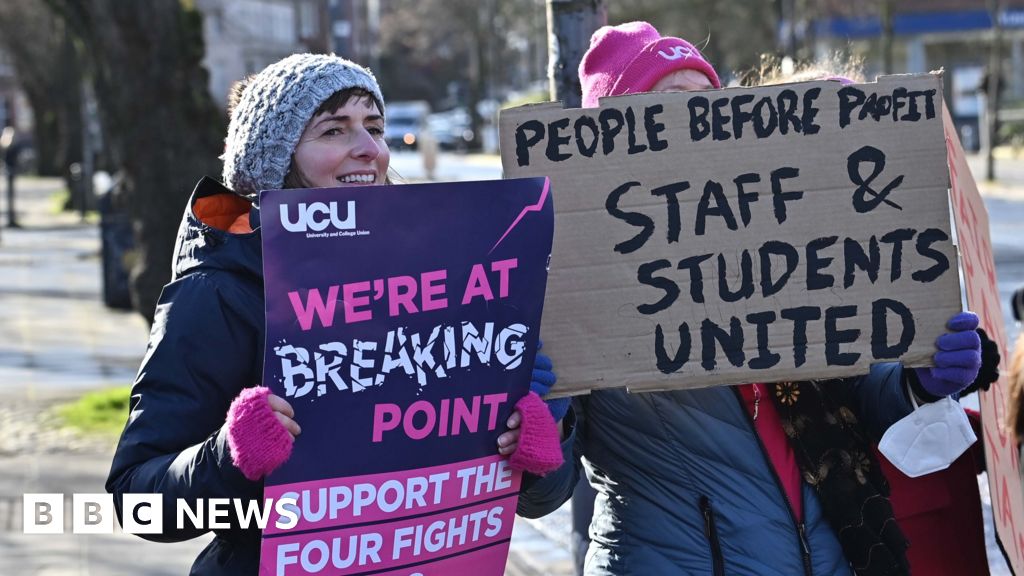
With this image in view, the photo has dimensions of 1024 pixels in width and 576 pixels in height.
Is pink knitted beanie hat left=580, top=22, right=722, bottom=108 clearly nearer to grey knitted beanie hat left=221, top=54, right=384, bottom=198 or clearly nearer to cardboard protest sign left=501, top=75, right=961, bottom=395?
cardboard protest sign left=501, top=75, right=961, bottom=395

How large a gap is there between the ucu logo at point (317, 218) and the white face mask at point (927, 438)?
1288mm

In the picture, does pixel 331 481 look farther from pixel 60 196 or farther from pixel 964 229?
pixel 60 196

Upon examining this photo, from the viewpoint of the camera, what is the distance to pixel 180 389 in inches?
98.0

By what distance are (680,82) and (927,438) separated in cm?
96

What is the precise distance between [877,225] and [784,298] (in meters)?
0.25

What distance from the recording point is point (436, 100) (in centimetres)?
8538

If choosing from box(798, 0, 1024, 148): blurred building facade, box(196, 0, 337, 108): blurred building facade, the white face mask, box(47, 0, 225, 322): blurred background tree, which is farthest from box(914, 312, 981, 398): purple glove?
box(196, 0, 337, 108): blurred building facade

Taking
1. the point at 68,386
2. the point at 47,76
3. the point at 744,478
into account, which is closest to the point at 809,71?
the point at 744,478

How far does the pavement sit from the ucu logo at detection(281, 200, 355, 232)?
12.2 feet

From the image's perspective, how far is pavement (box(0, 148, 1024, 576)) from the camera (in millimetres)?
6086

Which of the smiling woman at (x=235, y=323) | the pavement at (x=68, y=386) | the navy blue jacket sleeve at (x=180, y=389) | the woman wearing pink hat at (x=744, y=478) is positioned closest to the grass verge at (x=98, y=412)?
the pavement at (x=68, y=386)

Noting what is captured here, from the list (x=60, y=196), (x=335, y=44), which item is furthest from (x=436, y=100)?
(x=335, y=44)

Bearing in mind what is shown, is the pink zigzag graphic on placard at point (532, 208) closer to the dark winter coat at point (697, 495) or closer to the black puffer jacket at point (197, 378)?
the black puffer jacket at point (197, 378)

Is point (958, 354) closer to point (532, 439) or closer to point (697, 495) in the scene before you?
point (697, 495)
